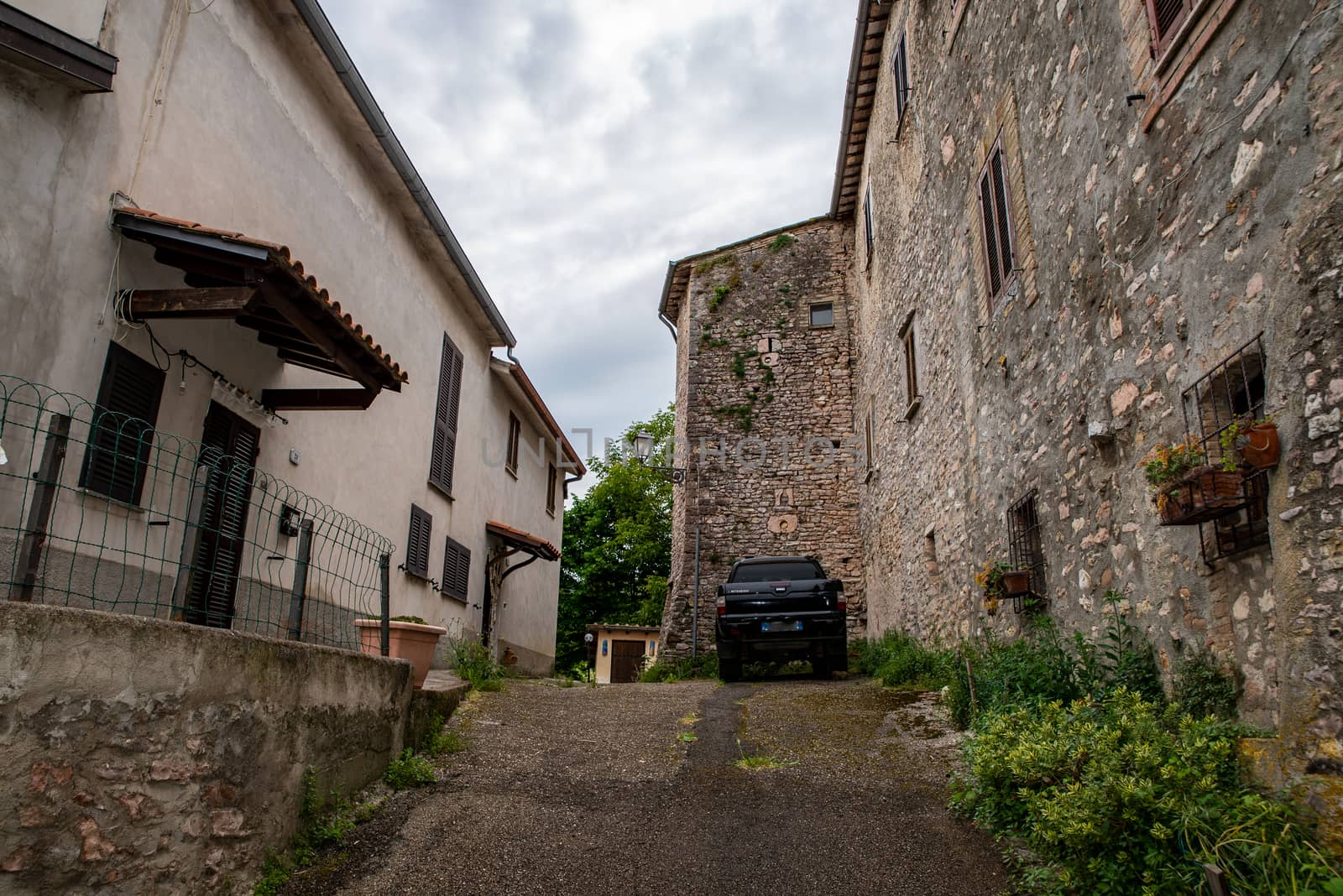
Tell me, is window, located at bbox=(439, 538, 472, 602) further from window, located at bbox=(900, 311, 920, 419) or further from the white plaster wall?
the white plaster wall

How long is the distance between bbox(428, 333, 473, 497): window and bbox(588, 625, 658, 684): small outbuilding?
15.6 metres

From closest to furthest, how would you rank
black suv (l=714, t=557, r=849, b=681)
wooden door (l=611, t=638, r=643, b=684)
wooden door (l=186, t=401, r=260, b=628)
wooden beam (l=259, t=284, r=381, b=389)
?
wooden beam (l=259, t=284, r=381, b=389), wooden door (l=186, t=401, r=260, b=628), black suv (l=714, t=557, r=849, b=681), wooden door (l=611, t=638, r=643, b=684)

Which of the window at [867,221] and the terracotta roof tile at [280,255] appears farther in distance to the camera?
the window at [867,221]

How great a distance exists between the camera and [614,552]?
103ft

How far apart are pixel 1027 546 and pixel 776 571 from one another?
558 centimetres

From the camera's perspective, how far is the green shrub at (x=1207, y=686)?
4070 millimetres

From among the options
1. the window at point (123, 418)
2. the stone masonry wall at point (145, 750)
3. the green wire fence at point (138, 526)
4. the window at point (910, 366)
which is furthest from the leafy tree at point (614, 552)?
the stone masonry wall at point (145, 750)

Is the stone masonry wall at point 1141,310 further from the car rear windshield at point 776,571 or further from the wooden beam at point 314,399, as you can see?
the wooden beam at point 314,399

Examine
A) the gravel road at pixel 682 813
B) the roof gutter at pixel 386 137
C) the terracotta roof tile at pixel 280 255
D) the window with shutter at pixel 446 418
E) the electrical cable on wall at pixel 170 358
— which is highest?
the roof gutter at pixel 386 137

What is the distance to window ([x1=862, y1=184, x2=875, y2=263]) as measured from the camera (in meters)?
16.0

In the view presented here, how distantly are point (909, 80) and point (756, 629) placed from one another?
745 cm

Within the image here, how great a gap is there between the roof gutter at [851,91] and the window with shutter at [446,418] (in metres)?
7.72

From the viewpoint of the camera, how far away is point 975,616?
866cm

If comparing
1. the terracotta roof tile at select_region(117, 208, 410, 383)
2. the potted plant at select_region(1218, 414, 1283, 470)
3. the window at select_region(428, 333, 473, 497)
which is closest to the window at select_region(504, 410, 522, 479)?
the window at select_region(428, 333, 473, 497)
